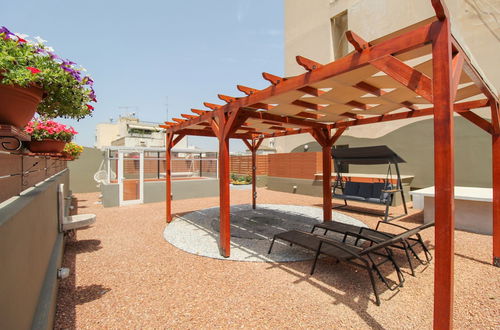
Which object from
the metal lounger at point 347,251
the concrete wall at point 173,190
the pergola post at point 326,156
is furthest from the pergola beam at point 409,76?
the concrete wall at point 173,190

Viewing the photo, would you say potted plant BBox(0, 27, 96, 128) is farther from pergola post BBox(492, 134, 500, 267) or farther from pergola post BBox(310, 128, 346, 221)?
pergola post BBox(492, 134, 500, 267)

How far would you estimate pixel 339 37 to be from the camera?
14141 mm

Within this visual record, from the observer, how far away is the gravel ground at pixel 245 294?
251 cm

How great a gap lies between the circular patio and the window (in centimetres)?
1029

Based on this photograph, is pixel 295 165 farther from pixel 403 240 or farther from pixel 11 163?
pixel 11 163

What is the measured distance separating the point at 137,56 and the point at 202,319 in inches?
436

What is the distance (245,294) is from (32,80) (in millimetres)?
2904

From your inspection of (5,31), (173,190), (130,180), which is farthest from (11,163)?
(173,190)

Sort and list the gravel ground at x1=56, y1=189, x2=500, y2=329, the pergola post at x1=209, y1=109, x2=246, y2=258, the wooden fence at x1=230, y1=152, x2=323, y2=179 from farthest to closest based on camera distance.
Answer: the wooden fence at x1=230, y1=152, x2=323, y2=179 < the pergola post at x1=209, y1=109, x2=246, y2=258 < the gravel ground at x1=56, y1=189, x2=500, y2=329

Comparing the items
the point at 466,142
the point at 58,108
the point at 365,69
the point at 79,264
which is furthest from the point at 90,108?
the point at 466,142

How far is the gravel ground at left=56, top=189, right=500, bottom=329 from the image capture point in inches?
98.8

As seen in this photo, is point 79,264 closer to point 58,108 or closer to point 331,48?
point 58,108

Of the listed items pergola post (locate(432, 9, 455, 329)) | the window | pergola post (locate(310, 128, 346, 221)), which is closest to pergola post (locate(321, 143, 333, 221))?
pergola post (locate(310, 128, 346, 221))

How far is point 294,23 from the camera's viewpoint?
16219 millimetres
